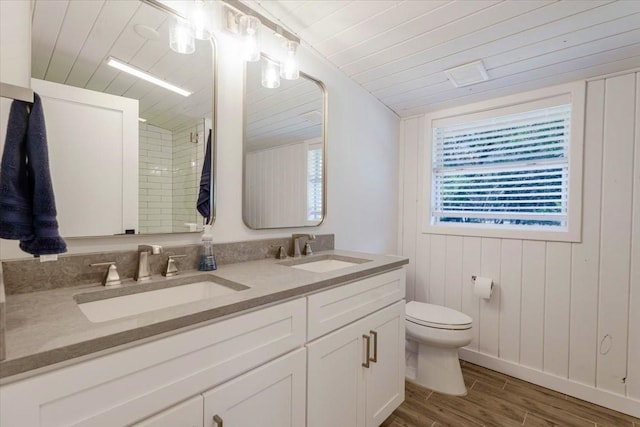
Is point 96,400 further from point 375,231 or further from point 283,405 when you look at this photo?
point 375,231

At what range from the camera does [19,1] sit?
0.98 m

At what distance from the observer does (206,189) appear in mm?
1404

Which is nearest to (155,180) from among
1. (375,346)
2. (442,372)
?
(375,346)

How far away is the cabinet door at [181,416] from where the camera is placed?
75 centimetres

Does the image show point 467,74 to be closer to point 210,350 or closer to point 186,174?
point 186,174

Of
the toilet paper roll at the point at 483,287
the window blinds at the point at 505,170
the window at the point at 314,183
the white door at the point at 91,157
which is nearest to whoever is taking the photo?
the white door at the point at 91,157

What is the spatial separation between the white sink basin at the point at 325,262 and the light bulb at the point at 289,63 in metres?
1.02

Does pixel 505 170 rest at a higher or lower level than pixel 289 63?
lower

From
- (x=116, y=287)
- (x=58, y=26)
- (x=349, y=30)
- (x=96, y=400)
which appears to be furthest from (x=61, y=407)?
(x=349, y=30)

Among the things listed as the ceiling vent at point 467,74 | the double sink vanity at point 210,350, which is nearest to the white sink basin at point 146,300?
the double sink vanity at point 210,350

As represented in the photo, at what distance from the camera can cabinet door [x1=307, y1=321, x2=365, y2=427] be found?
1188 mm

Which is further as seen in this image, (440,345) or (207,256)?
(440,345)

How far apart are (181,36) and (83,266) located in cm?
98

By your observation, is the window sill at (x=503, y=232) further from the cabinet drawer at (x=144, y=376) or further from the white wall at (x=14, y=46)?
the white wall at (x=14, y=46)
